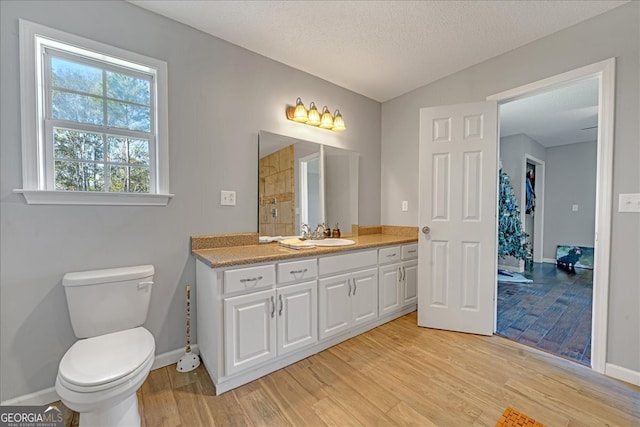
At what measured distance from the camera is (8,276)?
4.66 ft

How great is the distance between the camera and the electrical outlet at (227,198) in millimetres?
2102

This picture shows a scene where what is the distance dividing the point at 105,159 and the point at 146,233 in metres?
0.54

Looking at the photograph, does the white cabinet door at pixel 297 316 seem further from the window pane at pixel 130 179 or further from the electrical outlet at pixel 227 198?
the window pane at pixel 130 179

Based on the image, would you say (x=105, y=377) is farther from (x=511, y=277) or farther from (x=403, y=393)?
(x=511, y=277)

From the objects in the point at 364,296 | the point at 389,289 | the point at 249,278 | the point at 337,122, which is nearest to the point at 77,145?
the point at 249,278

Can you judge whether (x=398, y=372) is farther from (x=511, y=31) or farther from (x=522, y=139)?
(x=522, y=139)

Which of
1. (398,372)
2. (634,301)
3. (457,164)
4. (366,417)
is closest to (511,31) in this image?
(457,164)

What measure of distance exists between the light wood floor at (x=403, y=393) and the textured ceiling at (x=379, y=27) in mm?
2464

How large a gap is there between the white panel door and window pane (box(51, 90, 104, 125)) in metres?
2.52

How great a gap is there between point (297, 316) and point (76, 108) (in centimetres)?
194

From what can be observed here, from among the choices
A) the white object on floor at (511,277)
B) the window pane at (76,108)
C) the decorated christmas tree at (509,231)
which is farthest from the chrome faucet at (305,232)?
the white object on floor at (511,277)

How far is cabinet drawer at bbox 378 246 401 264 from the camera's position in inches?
96.7

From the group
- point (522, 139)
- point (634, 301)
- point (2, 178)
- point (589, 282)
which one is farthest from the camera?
point (522, 139)

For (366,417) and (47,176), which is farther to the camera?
(47,176)
